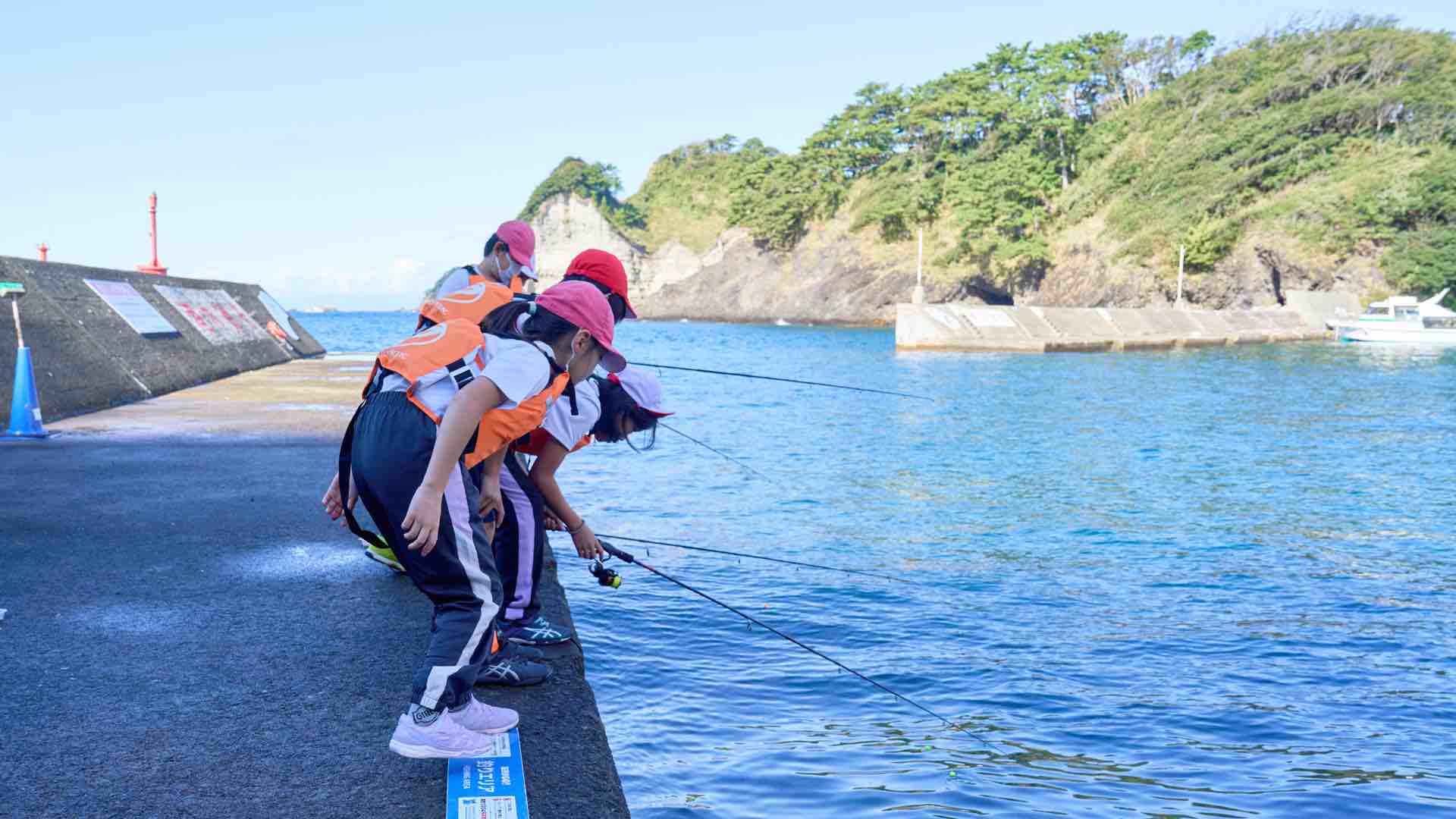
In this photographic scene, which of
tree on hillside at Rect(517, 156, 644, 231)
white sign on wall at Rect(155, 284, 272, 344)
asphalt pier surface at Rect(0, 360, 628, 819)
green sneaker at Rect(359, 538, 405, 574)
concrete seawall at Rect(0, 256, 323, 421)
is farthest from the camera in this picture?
tree on hillside at Rect(517, 156, 644, 231)

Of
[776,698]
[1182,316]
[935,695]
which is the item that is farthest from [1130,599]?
[1182,316]

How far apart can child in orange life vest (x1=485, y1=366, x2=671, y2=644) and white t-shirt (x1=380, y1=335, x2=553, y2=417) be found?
0.67 m

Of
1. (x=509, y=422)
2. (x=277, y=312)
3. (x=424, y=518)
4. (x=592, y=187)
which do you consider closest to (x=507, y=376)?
(x=509, y=422)

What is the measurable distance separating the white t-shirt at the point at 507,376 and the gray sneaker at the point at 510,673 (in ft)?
3.32

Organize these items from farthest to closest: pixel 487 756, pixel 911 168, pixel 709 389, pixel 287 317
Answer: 1. pixel 911 168
2. pixel 709 389
3. pixel 287 317
4. pixel 487 756

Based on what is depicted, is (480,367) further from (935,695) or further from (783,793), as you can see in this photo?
(935,695)

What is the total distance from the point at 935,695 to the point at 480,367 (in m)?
2.91

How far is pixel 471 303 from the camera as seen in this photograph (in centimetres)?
369

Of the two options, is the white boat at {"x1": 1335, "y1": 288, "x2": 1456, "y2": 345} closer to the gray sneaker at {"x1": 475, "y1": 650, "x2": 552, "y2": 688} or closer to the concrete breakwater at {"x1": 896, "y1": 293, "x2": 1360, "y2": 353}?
the concrete breakwater at {"x1": 896, "y1": 293, "x2": 1360, "y2": 353}

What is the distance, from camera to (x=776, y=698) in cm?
495

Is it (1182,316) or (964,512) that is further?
(1182,316)

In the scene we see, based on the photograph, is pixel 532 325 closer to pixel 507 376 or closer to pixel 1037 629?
pixel 507 376

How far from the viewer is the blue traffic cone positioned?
8836 millimetres

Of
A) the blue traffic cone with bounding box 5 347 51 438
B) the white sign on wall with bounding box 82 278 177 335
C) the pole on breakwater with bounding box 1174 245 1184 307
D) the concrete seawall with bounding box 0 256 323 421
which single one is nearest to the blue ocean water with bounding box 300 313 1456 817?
the blue traffic cone with bounding box 5 347 51 438
